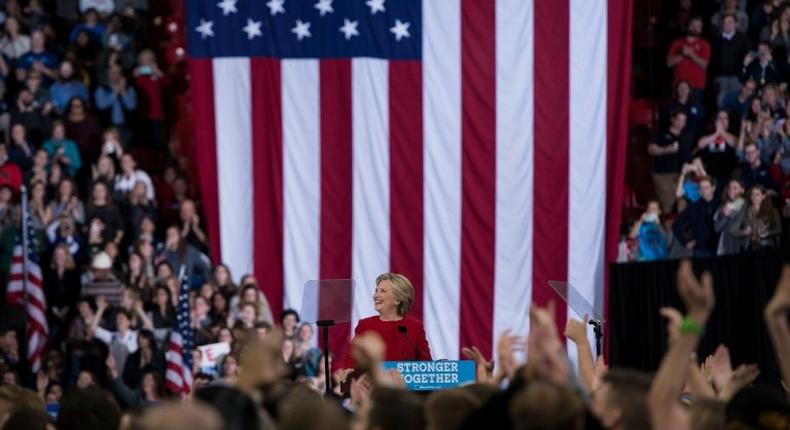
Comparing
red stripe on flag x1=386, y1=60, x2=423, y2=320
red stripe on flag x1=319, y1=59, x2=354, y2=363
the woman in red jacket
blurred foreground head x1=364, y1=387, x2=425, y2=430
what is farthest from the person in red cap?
blurred foreground head x1=364, y1=387, x2=425, y2=430

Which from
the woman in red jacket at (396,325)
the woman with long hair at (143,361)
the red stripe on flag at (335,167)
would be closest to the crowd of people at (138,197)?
the woman with long hair at (143,361)

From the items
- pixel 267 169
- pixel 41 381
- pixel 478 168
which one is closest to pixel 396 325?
pixel 41 381

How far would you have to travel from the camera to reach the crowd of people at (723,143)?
19.6m

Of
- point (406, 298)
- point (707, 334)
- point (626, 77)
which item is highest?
point (626, 77)

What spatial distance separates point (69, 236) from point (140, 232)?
2.69ft

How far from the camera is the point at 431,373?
10664 millimetres

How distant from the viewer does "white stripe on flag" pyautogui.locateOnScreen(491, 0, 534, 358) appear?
66.4 feet

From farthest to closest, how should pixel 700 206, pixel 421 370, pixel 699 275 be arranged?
pixel 700 206 → pixel 699 275 → pixel 421 370

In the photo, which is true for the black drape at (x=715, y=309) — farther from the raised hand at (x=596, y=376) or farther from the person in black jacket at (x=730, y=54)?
the raised hand at (x=596, y=376)

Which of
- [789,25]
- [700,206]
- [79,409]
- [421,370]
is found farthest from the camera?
[789,25]

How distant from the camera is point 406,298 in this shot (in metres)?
11.7

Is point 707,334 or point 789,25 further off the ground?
point 789,25

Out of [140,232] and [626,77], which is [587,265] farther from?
[140,232]

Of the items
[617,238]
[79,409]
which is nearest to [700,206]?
[617,238]
